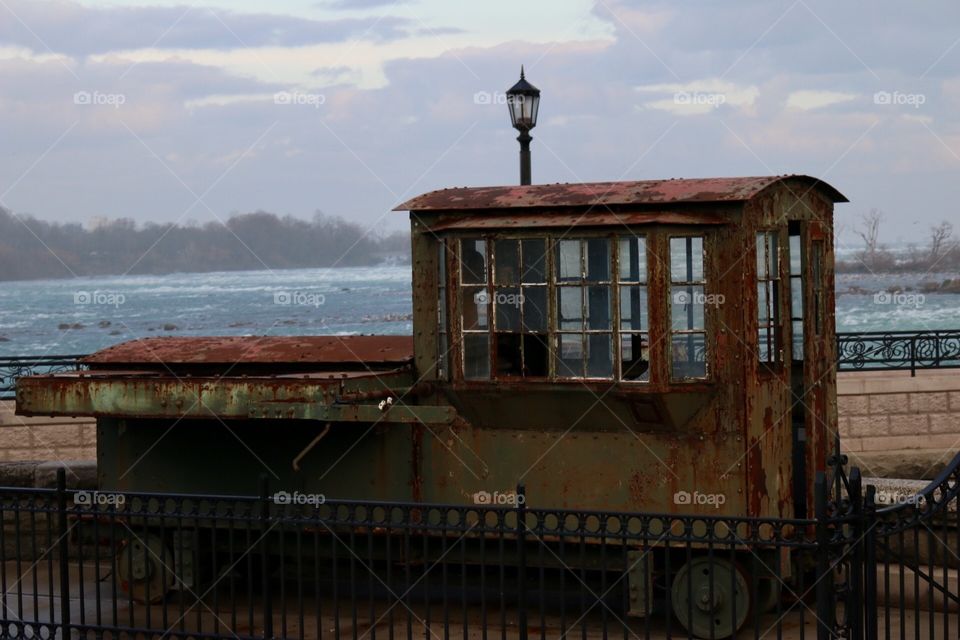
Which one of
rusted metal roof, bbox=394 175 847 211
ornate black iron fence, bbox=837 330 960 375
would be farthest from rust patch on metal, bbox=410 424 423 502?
ornate black iron fence, bbox=837 330 960 375

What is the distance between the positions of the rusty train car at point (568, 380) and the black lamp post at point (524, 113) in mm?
1879

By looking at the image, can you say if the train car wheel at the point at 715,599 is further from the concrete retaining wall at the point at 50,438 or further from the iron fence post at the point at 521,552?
the concrete retaining wall at the point at 50,438

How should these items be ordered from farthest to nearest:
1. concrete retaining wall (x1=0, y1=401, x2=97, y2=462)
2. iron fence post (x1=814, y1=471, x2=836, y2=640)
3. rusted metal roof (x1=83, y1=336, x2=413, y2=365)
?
concrete retaining wall (x1=0, y1=401, x2=97, y2=462)
rusted metal roof (x1=83, y1=336, x2=413, y2=365)
iron fence post (x1=814, y1=471, x2=836, y2=640)

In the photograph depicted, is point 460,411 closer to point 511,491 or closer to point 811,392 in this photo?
point 511,491

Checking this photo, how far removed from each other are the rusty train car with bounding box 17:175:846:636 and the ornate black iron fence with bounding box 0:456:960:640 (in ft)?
1.03

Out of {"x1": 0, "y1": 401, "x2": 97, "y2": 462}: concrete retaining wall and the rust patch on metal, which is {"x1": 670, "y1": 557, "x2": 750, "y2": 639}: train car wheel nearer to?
the rust patch on metal

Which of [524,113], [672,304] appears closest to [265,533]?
[672,304]

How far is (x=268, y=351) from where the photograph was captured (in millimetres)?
10750

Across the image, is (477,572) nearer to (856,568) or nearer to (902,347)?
(856,568)

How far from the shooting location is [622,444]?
9508 mm

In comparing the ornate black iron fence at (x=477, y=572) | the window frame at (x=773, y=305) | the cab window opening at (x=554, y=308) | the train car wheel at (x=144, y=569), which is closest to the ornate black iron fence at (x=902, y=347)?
the ornate black iron fence at (x=477, y=572)

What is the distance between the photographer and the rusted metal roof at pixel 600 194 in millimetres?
9258

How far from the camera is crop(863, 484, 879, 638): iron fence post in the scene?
7.26 meters

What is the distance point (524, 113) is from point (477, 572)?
4155 millimetres
